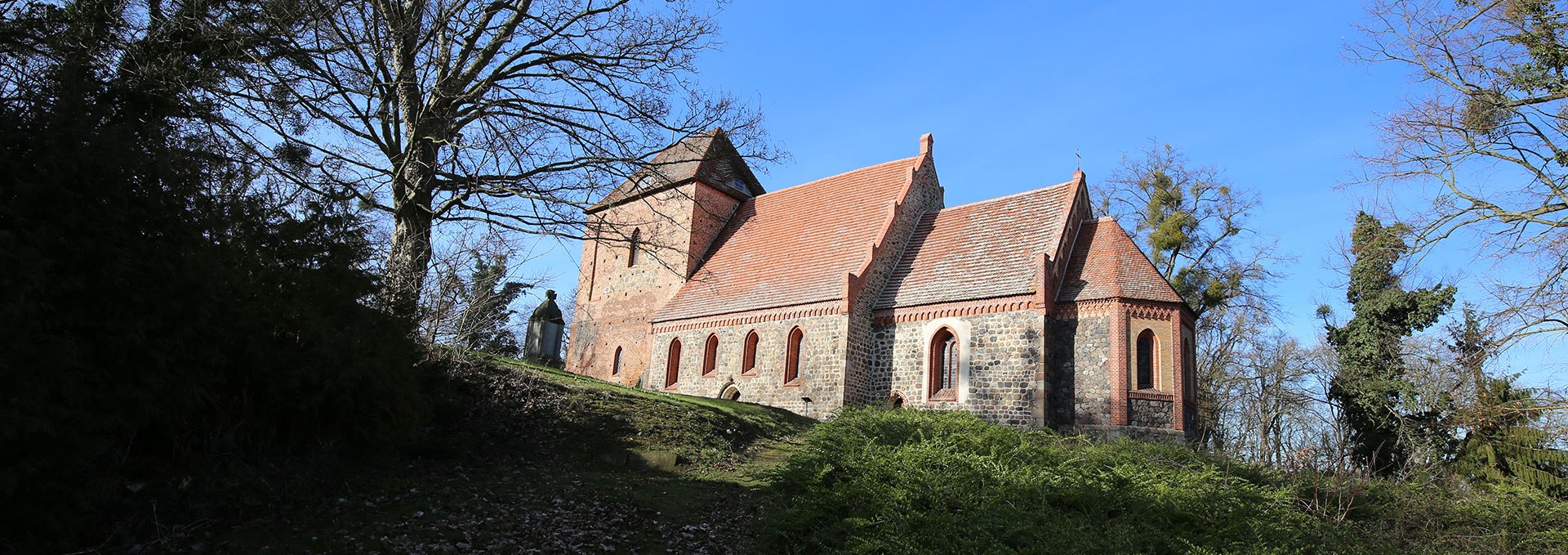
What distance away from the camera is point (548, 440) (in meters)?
12.2

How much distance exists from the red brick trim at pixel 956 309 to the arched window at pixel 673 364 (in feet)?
21.0

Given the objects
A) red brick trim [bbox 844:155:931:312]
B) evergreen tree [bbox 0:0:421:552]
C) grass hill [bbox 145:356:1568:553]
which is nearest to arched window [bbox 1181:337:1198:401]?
grass hill [bbox 145:356:1568:553]

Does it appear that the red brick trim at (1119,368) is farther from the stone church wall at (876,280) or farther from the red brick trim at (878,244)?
the red brick trim at (878,244)

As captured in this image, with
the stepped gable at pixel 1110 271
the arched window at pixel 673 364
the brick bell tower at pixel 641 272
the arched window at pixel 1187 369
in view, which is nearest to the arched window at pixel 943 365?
the stepped gable at pixel 1110 271

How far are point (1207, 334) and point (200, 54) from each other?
29.6 metres

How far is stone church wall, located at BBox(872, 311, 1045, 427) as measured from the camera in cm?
2009

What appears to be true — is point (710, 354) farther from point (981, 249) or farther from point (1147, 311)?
point (1147, 311)

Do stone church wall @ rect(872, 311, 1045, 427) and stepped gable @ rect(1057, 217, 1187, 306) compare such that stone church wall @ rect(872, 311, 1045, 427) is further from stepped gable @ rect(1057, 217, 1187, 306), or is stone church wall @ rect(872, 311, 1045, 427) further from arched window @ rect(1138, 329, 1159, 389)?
arched window @ rect(1138, 329, 1159, 389)

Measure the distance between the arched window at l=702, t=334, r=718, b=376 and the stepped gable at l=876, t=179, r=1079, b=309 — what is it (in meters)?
5.01

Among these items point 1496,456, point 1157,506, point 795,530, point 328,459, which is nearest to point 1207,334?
point 1496,456

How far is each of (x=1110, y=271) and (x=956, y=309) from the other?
3.68m

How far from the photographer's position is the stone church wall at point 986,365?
2009 centimetres

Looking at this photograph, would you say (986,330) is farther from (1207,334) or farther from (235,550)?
(235,550)

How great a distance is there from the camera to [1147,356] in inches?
793
